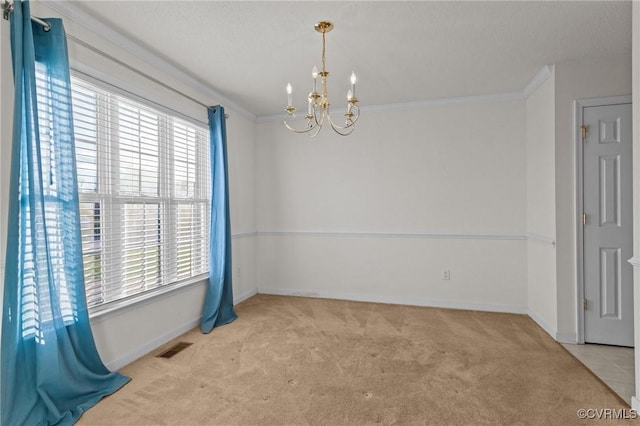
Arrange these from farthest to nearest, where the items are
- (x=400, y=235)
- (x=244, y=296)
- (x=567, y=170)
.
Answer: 1. (x=244, y=296)
2. (x=400, y=235)
3. (x=567, y=170)

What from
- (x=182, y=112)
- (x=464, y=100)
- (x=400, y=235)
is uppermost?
(x=464, y=100)

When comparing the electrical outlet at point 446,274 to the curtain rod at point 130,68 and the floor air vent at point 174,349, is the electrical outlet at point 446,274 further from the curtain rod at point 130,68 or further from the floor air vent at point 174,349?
the curtain rod at point 130,68

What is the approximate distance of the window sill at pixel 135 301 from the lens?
2330mm

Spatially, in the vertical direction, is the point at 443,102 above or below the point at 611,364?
above

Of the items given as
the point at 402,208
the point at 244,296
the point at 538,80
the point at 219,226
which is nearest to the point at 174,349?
the point at 219,226

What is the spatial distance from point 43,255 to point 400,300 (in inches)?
142

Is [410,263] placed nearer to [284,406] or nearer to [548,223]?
[548,223]

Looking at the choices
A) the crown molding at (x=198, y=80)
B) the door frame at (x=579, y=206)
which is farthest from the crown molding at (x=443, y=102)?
the door frame at (x=579, y=206)

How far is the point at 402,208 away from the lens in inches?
162

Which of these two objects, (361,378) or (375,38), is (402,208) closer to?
(375,38)

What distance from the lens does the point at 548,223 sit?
3133mm

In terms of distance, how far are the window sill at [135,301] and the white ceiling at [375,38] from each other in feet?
6.85

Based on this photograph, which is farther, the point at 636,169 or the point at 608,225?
the point at 608,225

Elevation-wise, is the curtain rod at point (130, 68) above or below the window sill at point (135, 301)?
above
